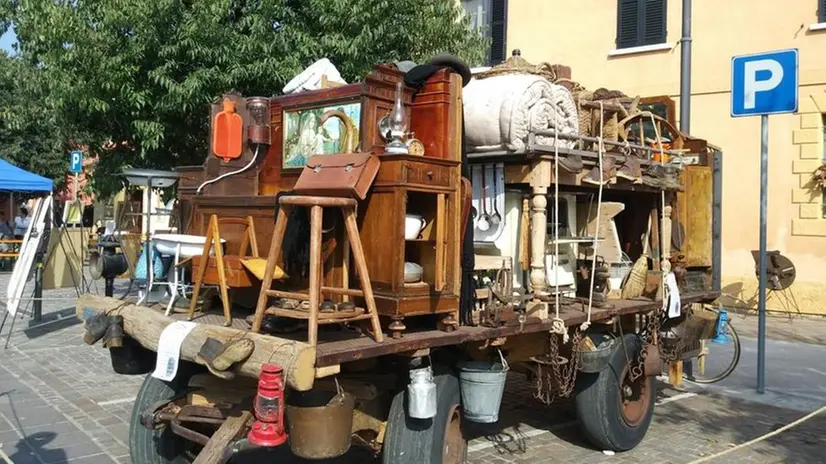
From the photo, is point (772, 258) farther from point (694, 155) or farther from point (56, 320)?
point (56, 320)

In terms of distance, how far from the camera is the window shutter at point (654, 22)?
48.7 ft

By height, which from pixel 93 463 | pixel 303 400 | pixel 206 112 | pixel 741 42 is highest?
pixel 741 42

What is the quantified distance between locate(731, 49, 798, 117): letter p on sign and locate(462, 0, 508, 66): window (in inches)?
365

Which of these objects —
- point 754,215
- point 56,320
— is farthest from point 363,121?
point 754,215

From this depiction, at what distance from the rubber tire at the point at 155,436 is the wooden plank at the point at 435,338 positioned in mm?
1430

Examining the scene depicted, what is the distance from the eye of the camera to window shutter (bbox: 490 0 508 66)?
1681cm

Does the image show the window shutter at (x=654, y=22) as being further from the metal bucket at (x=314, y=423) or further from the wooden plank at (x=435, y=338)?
the metal bucket at (x=314, y=423)

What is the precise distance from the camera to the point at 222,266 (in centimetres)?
425

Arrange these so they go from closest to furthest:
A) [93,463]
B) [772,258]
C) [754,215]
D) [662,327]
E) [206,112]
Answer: [93,463] < [662,327] < [206,112] < [772,258] < [754,215]

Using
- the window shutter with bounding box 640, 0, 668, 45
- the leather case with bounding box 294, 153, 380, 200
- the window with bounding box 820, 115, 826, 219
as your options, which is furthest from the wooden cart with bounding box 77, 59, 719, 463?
the window shutter with bounding box 640, 0, 668, 45

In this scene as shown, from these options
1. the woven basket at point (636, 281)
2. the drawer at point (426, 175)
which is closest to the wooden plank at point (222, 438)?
the drawer at point (426, 175)

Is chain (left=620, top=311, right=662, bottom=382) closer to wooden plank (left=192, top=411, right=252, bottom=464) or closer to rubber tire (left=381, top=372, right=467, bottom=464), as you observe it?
rubber tire (left=381, top=372, right=467, bottom=464)

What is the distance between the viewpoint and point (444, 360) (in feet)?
14.3

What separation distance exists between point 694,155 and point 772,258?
6.37m
